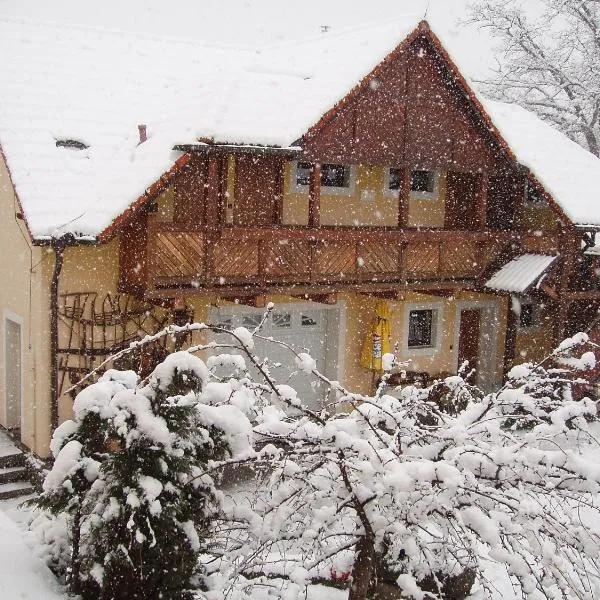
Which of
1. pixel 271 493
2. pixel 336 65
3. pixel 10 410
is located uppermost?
pixel 336 65

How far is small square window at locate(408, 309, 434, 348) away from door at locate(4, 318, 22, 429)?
8.41 m

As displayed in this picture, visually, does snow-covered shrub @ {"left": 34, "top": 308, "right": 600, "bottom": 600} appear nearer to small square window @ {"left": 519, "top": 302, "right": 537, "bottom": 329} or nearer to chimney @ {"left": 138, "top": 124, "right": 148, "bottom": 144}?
chimney @ {"left": 138, "top": 124, "right": 148, "bottom": 144}

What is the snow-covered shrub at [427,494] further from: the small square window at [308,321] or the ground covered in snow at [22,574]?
the small square window at [308,321]

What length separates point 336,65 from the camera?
14.7 m

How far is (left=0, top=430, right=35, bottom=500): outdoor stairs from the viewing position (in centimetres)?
1174

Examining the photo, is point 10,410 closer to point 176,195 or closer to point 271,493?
point 176,195

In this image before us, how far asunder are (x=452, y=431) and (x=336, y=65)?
36.3ft

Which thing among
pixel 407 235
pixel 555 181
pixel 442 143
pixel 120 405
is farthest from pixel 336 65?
pixel 120 405

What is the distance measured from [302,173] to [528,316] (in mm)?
7545

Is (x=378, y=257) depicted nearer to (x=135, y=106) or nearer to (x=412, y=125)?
(x=412, y=125)

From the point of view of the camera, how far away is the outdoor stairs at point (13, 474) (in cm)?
1174

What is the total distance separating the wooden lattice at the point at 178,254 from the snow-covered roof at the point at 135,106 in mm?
890

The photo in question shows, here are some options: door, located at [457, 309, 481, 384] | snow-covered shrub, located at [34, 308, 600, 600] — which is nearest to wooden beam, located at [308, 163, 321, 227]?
door, located at [457, 309, 481, 384]

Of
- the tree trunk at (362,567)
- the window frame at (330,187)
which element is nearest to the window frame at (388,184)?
the window frame at (330,187)
